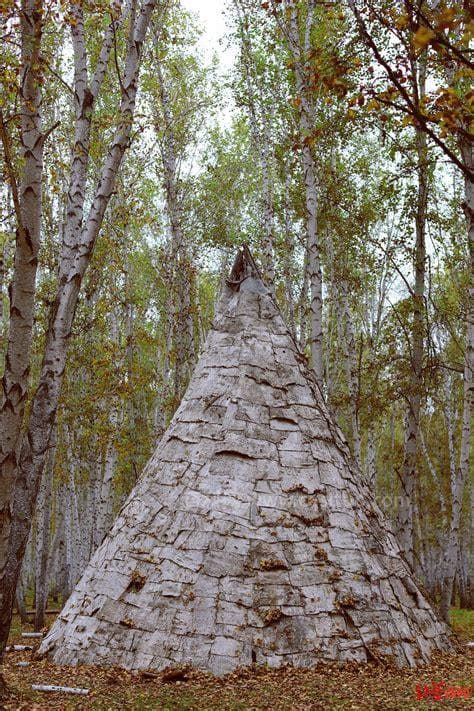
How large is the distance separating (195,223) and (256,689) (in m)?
19.6

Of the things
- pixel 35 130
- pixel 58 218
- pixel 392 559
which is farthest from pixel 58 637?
pixel 58 218

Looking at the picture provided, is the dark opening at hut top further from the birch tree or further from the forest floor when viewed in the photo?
the forest floor

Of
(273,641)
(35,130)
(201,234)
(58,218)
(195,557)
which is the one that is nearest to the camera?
(35,130)

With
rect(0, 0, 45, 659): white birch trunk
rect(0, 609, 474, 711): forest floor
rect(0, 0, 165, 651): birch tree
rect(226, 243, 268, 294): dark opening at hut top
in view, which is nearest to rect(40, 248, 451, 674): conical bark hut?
rect(0, 609, 474, 711): forest floor

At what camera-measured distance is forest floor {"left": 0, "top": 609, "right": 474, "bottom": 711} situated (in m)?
4.77

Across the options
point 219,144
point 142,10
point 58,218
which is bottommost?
point 142,10

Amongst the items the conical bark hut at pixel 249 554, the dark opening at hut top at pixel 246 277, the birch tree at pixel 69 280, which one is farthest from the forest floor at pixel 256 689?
the dark opening at hut top at pixel 246 277

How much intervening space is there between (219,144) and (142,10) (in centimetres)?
1665

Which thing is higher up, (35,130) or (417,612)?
(35,130)

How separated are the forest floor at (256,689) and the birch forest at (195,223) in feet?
2.80

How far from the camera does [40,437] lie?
6.04m

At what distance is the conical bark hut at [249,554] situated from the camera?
19.4 ft

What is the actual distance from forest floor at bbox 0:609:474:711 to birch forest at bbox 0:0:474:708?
854 millimetres

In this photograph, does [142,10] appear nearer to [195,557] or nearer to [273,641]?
[195,557]
